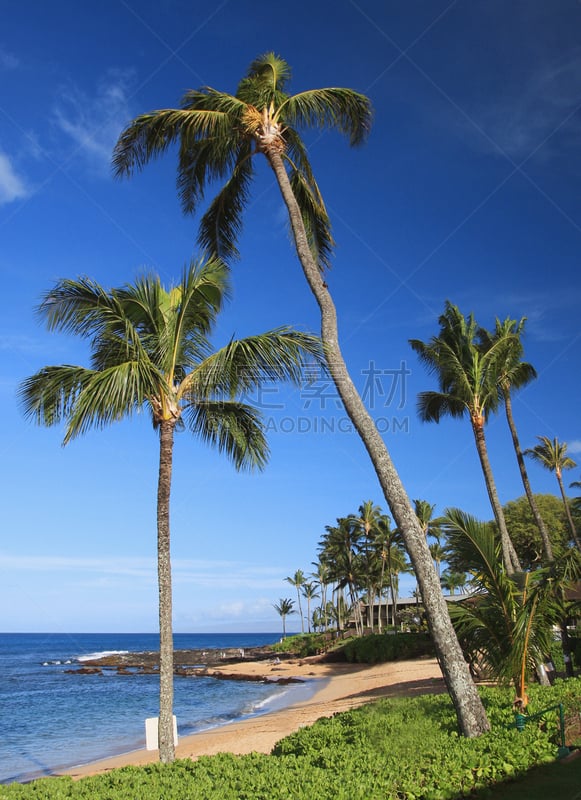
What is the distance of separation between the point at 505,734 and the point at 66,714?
3239 centimetres

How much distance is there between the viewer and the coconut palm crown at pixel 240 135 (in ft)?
37.0

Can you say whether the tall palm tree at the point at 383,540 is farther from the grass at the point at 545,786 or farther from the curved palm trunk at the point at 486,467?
the grass at the point at 545,786

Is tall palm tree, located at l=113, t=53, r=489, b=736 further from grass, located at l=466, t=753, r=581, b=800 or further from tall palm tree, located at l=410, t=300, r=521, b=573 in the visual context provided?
tall palm tree, located at l=410, t=300, r=521, b=573

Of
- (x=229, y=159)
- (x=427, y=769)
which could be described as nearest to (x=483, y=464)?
(x=229, y=159)

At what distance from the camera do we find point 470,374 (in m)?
20.8

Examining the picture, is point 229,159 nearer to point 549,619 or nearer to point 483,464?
point 549,619

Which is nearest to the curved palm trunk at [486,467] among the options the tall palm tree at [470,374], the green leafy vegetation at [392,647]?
the tall palm tree at [470,374]

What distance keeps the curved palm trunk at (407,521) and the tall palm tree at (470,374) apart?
37.6 feet

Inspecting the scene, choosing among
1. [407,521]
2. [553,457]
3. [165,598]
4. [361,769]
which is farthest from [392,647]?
[361,769]

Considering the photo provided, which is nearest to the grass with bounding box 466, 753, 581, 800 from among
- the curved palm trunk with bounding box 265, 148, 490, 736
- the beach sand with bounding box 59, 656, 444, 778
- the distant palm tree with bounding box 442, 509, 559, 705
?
the curved palm trunk with bounding box 265, 148, 490, 736

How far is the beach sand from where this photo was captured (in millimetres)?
17125

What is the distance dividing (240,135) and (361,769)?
34.4 ft

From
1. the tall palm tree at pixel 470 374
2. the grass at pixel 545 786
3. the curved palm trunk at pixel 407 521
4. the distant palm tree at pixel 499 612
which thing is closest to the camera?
the grass at pixel 545 786

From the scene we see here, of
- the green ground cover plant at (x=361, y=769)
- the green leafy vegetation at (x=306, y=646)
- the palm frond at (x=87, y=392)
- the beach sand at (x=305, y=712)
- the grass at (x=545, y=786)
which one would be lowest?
the green leafy vegetation at (x=306, y=646)
